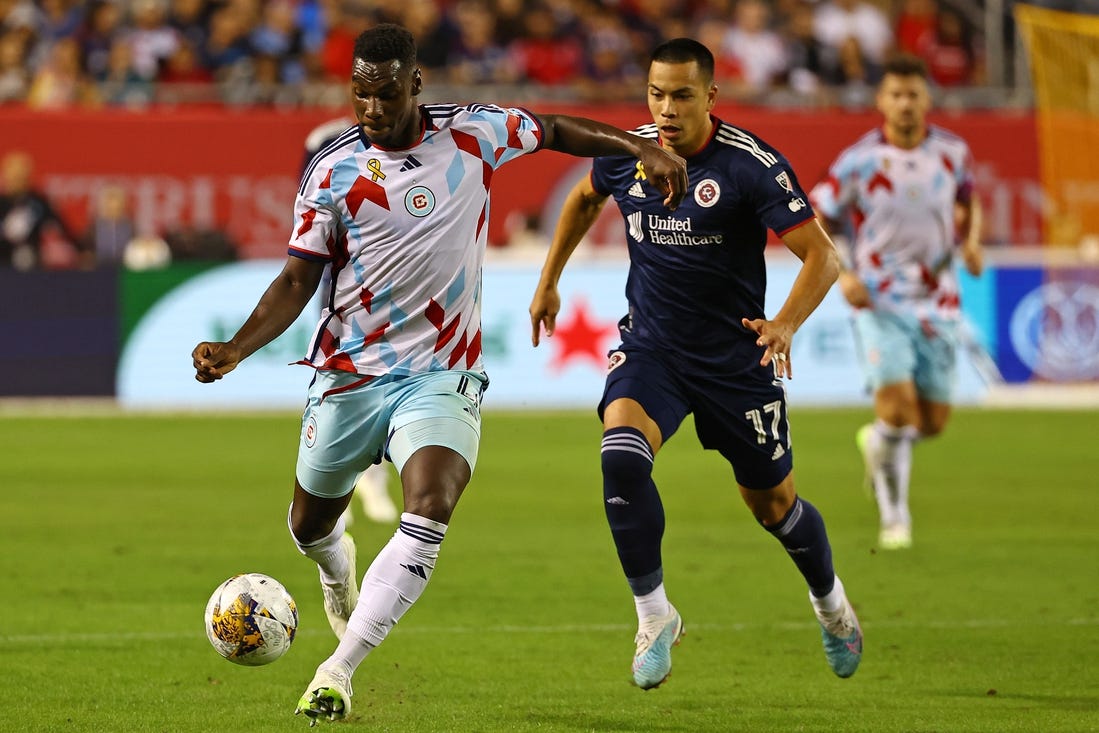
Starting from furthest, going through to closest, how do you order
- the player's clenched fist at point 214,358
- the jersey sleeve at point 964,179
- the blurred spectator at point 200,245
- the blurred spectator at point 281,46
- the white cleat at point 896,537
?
the blurred spectator at point 281,46
the blurred spectator at point 200,245
the jersey sleeve at point 964,179
the white cleat at point 896,537
the player's clenched fist at point 214,358

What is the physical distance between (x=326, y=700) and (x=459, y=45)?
1724 centimetres

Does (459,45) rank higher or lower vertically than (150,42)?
lower

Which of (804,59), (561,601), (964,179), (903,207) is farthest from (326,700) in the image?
(804,59)

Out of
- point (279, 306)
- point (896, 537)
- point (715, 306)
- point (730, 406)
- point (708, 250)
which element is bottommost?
point (896, 537)

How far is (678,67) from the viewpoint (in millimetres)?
6906

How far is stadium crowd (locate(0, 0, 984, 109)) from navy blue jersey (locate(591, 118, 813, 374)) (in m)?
14.7

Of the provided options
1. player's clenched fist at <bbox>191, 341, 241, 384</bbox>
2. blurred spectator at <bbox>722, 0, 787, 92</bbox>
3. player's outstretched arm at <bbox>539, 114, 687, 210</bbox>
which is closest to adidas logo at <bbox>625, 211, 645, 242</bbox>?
player's outstretched arm at <bbox>539, 114, 687, 210</bbox>

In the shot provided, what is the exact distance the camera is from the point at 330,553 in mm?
6867

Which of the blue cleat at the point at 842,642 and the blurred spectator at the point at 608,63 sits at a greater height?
the blurred spectator at the point at 608,63

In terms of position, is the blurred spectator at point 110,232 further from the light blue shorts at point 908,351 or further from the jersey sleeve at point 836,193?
the light blue shorts at point 908,351

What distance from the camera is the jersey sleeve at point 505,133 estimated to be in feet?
21.5

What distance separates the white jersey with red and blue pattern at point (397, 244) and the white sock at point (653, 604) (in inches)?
43.2

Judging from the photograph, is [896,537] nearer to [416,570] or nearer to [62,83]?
[416,570]

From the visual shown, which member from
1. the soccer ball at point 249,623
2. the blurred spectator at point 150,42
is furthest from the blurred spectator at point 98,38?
the soccer ball at point 249,623
